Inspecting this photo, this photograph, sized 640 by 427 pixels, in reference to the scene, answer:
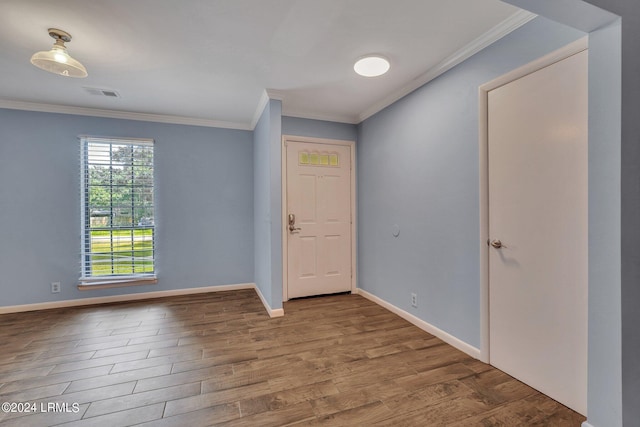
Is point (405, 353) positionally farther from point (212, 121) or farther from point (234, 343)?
point (212, 121)

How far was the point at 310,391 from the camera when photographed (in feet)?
6.22

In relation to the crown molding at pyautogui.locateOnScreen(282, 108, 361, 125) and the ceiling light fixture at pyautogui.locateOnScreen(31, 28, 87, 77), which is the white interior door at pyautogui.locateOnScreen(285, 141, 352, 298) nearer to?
the crown molding at pyautogui.locateOnScreen(282, 108, 361, 125)

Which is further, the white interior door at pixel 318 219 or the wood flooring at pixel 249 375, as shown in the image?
the white interior door at pixel 318 219

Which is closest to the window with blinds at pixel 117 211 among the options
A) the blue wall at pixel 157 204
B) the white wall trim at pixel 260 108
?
the blue wall at pixel 157 204

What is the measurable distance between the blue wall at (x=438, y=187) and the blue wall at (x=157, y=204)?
6.94 feet

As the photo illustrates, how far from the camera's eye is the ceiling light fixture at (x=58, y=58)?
2.01 m

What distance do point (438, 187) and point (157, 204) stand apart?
361 cm

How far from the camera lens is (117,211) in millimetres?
3832

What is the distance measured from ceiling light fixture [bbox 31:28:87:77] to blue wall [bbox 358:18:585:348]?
2918mm

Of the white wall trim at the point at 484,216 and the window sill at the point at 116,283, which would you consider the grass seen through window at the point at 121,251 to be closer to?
the window sill at the point at 116,283

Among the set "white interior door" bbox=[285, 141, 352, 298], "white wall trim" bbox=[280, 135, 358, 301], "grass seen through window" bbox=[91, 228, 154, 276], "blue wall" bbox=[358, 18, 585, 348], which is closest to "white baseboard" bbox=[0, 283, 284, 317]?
"grass seen through window" bbox=[91, 228, 154, 276]

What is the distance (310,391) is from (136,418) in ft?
3.35

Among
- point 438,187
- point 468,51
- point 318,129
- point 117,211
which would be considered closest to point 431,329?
point 438,187

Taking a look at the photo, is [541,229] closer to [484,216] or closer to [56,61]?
[484,216]
